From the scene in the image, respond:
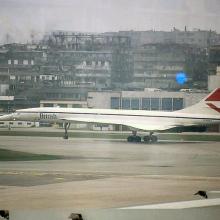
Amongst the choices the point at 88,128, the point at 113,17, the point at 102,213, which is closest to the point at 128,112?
the point at 88,128

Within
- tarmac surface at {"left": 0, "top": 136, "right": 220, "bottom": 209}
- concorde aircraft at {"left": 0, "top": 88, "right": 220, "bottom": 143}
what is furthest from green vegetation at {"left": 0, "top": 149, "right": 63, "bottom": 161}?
concorde aircraft at {"left": 0, "top": 88, "right": 220, "bottom": 143}

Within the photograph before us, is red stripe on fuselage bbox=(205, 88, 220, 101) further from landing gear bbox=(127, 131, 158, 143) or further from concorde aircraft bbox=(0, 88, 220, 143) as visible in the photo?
landing gear bbox=(127, 131, 158, 143)

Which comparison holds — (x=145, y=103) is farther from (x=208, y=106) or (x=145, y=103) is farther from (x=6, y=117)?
(x=6, y=117)

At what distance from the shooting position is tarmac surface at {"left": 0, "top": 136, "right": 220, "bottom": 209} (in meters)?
4.18

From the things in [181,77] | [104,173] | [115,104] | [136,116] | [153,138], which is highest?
[181,77]

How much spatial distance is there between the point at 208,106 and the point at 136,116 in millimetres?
571

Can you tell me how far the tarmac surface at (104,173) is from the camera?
418cm

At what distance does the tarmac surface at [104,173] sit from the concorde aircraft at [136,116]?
16 centimetres

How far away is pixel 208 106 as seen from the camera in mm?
4746

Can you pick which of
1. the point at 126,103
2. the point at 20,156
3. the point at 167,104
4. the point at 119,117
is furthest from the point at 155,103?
the point at 20,156

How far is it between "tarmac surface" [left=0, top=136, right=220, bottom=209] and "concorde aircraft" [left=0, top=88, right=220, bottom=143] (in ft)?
0.51

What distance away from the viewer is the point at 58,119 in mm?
4781

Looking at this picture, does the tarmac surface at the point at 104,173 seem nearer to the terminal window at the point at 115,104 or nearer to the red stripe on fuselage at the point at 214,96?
the terminal window at the point at 115,104

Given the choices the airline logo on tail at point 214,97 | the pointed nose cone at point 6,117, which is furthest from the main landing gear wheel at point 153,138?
the pointed nose cone at point 6,117
